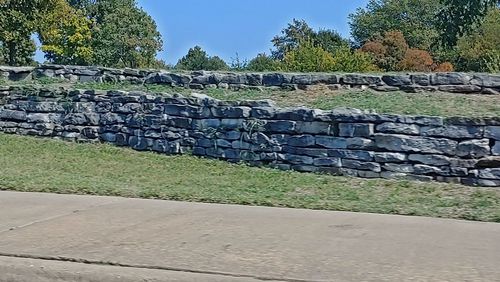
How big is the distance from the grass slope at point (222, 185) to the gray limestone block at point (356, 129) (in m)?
0.69

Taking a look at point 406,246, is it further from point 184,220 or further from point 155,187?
point 155,187

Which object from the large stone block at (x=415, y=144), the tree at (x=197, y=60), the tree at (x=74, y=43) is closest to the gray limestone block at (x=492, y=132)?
the large stone block at (x=415, y=144)

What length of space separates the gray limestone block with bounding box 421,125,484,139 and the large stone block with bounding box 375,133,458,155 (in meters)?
0.07

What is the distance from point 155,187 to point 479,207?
374 cm

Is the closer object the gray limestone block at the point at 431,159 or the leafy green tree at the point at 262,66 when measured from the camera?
the gray limestone block at the point at 431,159

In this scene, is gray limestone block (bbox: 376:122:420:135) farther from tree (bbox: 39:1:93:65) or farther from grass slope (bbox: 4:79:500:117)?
tree (bbox: 39:1:93:65)

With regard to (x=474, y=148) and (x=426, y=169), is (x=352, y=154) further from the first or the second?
(x=474, y=148)

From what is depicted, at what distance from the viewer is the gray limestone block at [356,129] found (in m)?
9.55

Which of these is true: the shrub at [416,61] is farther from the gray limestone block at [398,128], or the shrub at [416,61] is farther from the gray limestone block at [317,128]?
the gray limestone block at [398,128]

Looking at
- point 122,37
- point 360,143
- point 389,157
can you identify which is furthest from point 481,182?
point 122,37

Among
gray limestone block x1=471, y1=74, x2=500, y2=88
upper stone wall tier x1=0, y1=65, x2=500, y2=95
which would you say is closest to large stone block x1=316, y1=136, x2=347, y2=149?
upper stone wall tier x1=0, y1=65, x2=500, y2=95

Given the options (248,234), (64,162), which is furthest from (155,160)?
(248,234)

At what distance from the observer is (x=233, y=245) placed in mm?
5445

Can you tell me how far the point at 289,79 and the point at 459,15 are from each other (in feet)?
44.0
